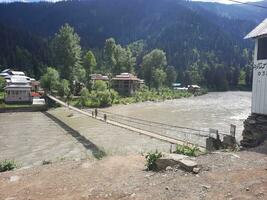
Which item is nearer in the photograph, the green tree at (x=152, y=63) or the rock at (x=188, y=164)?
the rock at (x=188, y=164)

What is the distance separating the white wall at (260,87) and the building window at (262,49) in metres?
0.16

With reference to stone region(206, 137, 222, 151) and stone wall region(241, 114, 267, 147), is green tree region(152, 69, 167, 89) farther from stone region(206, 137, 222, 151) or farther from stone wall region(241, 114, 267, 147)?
stone wall region(241, 114, 267, 147)

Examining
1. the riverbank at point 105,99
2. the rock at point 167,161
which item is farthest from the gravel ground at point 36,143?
the riverbank at point 105,99

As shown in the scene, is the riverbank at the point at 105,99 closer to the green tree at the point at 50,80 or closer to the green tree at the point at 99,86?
the green tree at the point at 99,86

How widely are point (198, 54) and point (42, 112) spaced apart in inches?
4941

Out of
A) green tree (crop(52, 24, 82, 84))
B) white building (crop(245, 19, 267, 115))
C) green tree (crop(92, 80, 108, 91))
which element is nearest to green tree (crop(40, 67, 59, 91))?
green tree (crop(52, 24, 82, 84))

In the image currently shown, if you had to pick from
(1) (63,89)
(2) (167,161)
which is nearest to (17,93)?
(1) (63,89)

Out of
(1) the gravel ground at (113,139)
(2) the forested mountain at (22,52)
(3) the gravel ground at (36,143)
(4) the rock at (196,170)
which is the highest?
(2) the forested mountain at (22,52)

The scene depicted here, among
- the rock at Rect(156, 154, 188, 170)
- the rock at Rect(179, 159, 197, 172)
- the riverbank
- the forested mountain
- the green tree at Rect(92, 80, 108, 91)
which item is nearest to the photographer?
the rock at Rect(179, 159, 197, 172)

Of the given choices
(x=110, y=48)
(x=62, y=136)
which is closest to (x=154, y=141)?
(x=62, y=136)

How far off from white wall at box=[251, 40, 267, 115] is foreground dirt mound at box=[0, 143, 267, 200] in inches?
92.5

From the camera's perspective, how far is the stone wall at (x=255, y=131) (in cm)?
1344

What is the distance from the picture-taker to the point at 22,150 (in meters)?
21.9

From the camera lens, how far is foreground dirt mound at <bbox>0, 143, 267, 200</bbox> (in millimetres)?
8031
